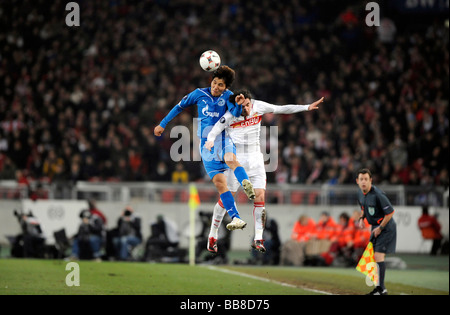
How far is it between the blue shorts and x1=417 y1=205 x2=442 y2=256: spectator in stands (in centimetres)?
1189

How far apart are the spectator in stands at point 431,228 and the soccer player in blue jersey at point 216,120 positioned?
1183 cm

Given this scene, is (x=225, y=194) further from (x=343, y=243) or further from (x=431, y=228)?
(x=431, y=228)

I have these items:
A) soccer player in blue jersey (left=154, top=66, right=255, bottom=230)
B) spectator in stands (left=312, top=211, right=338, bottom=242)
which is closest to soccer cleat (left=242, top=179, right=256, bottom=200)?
soccer player in blue jersey (left=154, top=66, right=255, bottom=230)

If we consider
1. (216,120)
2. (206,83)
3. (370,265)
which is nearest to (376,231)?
(370,265)

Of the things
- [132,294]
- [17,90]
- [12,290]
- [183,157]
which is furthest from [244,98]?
[17,90]

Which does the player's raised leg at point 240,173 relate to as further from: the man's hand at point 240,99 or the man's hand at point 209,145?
the man's hand at point 240,99

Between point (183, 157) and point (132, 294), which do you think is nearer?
point (132, 294)

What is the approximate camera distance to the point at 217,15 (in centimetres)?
3150

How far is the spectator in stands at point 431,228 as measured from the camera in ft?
72.2

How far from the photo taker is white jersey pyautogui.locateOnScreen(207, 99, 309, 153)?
37.0ft

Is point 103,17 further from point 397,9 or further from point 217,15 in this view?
point 397,9

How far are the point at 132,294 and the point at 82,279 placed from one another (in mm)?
2173

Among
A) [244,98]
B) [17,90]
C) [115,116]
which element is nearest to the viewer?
[244,98]

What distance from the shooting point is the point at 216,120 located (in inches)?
453
